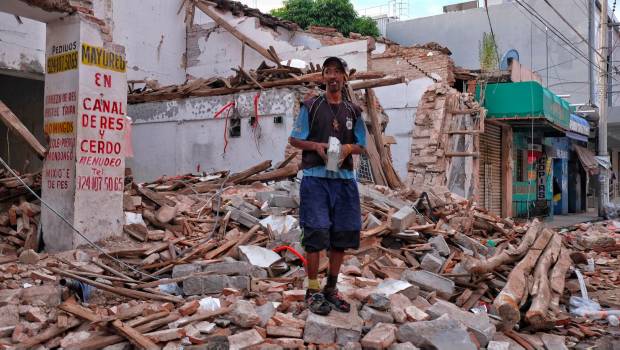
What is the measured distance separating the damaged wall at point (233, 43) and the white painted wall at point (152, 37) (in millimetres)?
500

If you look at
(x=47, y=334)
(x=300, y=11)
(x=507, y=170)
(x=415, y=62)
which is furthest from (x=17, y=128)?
(x=300, y=11)

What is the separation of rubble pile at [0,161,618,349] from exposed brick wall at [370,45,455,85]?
871 cm

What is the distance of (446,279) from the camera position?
5.34m

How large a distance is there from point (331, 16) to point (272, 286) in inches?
948

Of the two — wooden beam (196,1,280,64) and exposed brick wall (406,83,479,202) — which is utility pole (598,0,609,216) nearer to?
exposed brick wall (406,83,479,202)

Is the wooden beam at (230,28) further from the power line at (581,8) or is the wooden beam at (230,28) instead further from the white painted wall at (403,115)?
the power line at (581,8)

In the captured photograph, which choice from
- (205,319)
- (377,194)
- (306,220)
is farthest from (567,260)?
(205,319)

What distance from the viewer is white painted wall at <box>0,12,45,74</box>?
11797 mm

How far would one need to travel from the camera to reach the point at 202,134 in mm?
Answer: 12742

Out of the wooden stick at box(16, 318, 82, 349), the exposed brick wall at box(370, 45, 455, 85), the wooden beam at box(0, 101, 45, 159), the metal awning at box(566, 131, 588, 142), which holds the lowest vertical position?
the wooden stick at box(16, 318, 82, 349)

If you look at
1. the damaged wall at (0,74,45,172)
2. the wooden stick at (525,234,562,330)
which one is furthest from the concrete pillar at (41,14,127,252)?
the damaged wall at (0,74,45,172)

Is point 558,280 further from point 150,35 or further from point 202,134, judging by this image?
point 150,35

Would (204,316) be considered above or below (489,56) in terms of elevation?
below

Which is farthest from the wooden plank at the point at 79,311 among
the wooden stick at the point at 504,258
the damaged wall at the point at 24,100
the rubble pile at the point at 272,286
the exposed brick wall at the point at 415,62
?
the exposed brick wall at the point at 415,62
